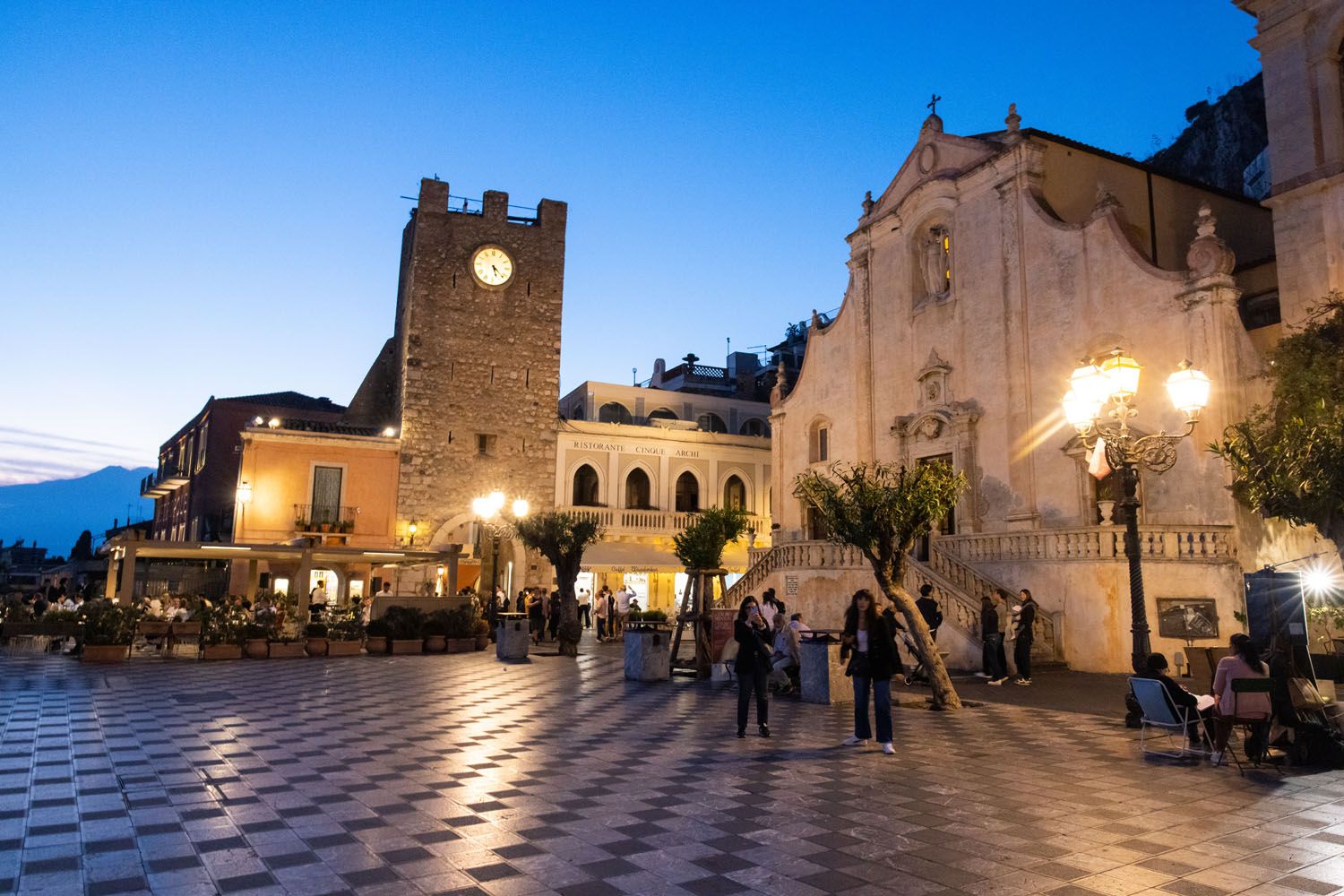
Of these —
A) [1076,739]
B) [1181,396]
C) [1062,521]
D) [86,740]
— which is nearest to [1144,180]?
[1062,521]

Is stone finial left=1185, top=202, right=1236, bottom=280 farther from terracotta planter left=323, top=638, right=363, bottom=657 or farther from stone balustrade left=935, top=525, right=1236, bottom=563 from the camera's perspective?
terracotta planter left=323, top=638, right=363, bottom=657

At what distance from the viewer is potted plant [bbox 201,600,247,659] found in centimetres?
1859

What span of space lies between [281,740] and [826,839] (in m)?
6.05

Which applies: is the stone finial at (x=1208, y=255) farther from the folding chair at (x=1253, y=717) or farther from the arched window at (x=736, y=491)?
the arched window at (x=736, y=491)

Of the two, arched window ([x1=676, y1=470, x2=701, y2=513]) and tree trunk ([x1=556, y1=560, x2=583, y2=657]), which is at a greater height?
arched window ([x1=676, y1=470, x2=701, y2=513])

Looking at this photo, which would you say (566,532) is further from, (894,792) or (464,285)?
(464,285)

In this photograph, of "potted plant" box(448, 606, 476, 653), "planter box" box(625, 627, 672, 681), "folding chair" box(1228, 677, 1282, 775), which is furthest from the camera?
"potted plant" box(448, 606, 476, 653)

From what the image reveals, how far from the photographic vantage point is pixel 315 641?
20.2 m

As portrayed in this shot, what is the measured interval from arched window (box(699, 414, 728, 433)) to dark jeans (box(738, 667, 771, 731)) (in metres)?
30.8

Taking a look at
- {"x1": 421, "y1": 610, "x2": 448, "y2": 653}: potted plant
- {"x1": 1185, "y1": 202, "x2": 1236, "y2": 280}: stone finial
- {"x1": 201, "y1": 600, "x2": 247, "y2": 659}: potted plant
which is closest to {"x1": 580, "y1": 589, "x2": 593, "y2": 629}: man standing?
{"x1": 421, "y1": 610, "x2": 448, "y2": 653}: potted plant

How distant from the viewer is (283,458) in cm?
3247

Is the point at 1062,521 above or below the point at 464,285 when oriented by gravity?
below

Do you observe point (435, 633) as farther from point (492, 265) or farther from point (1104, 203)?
point (1104, 203)

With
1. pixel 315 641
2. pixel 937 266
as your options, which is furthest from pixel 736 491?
pixel 315 641
